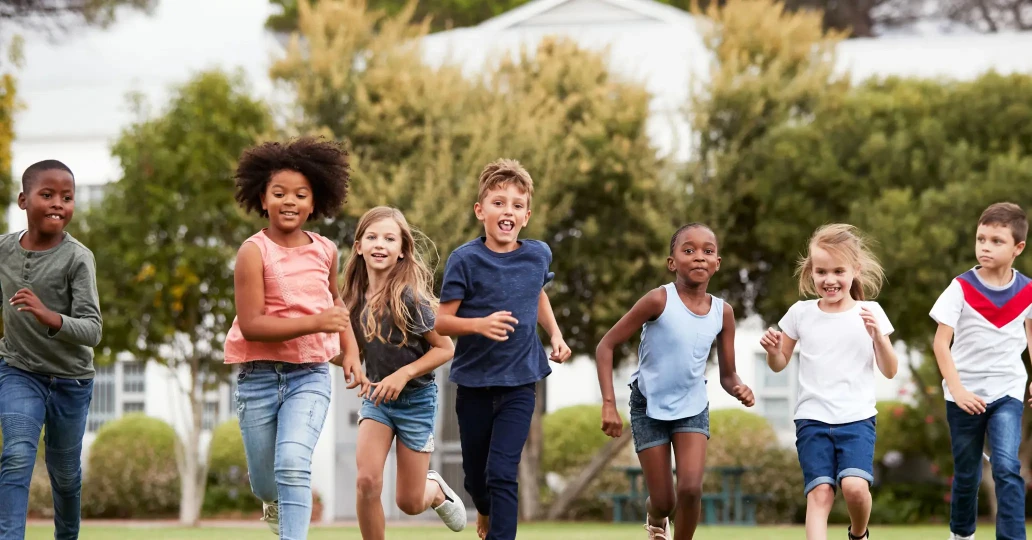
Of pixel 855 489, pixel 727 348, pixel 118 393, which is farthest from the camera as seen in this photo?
pixel 118 393

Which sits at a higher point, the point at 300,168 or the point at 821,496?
the point at 300,168

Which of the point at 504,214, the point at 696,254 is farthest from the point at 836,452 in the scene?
the point at 504,214

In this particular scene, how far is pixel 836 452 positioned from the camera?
22.7 feet

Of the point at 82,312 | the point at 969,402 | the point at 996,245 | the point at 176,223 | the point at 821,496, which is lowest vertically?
the point at 821,496

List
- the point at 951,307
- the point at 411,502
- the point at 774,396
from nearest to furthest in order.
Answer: the point at 411,502
the point at 951,307
the point at 774,396

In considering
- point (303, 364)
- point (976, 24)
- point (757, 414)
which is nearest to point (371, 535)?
point (303, 364)

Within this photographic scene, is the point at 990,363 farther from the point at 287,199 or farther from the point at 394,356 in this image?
the point at 287,199

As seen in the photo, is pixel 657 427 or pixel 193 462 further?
pixel 193 462

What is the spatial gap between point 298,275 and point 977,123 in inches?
464

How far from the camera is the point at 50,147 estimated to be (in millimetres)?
25266

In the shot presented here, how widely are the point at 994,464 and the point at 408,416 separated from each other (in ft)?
11.1

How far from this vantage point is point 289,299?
239 inches

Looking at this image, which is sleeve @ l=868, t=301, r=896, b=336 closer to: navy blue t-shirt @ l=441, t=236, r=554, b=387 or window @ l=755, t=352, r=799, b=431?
navy blue t-shirt @ l=441, t=236, r=554, b=387

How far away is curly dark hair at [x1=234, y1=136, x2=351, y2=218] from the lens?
6.33 m
